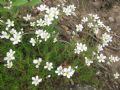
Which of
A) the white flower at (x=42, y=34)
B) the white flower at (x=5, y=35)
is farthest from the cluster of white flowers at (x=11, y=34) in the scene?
the white flower at (x=42, y=34)

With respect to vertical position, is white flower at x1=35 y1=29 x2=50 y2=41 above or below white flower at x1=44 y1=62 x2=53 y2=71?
above

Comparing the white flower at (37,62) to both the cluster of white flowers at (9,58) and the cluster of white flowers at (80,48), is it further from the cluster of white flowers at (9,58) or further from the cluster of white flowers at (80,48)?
the cluster of white flowers at (80,48)

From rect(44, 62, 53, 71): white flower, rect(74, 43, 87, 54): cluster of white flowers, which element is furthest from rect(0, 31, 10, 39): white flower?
rect(74, 43, 87, 54): cluster of white flowers

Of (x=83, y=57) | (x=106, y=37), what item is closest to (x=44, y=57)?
(x=83, y=57)

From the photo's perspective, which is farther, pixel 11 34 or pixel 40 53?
pixel 40 53

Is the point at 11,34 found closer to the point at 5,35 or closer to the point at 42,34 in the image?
the point at 5,35

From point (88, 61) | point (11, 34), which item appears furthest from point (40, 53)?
point (88, 61)

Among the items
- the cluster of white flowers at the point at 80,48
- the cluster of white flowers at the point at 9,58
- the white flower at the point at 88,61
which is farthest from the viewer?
the white flower at the point at 88,61

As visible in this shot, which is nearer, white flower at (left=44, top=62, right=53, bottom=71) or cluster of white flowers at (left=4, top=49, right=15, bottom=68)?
cluster of white flowers at (left=4, top=49, right=15, bottom=68)

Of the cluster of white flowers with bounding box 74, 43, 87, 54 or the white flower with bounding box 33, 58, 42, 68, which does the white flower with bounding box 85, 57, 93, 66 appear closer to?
the cluster of white flowers with bounding box 74, 43, 87, 54

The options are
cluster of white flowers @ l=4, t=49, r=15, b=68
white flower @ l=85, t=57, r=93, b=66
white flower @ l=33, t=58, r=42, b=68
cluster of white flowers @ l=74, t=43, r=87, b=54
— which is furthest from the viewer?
white flower @ l=85, t=57, r=93, b=66
